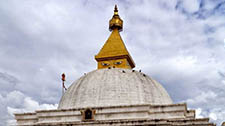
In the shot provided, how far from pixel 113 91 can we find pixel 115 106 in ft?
9.69

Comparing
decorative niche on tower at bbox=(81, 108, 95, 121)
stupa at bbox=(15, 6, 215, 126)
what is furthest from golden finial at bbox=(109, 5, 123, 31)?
decorative niche on tower at bbox=(81, 108, 95, 121)

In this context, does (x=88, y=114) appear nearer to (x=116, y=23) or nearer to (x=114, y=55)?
(x=114, y=55)

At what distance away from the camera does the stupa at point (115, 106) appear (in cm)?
3047

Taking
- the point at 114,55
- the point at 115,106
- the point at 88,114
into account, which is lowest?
the point at 88,114

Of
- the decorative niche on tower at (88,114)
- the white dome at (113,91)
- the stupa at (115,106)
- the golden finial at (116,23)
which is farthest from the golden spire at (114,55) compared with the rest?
the decorative niche on tower at (88,114)

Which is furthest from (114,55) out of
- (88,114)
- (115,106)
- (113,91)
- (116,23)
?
(88,114)

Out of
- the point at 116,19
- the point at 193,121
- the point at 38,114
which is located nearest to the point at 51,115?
the point at 38,114

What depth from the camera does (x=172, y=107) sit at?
3178 centimetres

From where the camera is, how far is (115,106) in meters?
31.8

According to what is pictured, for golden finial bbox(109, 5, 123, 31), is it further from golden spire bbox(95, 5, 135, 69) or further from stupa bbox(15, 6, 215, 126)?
stupa bbox(15, 6, 215, 126)

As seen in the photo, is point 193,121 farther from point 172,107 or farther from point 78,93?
point 78,93

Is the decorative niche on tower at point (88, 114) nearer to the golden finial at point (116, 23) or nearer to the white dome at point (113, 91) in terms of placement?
the white dome at point (113, 91)

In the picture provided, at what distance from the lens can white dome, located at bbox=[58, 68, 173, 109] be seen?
111ft

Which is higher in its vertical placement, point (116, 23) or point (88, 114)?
point (116, 23)
